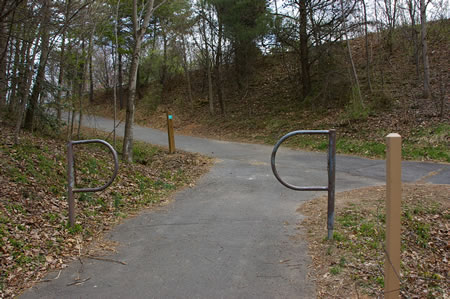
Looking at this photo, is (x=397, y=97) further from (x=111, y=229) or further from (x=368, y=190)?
(x=111, y=229)

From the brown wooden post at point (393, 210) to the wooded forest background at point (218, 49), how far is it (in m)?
6.11

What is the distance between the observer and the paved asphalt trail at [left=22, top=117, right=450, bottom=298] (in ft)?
11.3

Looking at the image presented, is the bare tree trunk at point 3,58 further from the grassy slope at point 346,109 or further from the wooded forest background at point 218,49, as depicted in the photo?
the grassy slope at point 346,109

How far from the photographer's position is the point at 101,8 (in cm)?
1066

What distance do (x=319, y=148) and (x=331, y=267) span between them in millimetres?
10480

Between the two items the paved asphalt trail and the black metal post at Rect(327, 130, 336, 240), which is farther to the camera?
the black metal post at Rect(327, 130, 336, 240)

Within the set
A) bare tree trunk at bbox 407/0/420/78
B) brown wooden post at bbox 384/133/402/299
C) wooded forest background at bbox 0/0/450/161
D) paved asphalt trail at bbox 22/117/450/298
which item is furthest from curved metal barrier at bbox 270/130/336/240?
bare tree trunk at bbox 407/0/420/78

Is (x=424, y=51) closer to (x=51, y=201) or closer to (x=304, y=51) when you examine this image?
(x=304, y=51)

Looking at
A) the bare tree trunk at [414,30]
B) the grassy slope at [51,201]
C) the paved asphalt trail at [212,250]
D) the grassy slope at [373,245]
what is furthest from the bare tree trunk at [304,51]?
the grassy slope at [373,245]

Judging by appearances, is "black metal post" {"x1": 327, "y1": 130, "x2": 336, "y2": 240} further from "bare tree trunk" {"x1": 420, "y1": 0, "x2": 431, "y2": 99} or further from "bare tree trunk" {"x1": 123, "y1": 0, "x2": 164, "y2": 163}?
"bare tree trunk" {"x1": 420, "y1": 0, "x2": 431, "y2": 99}

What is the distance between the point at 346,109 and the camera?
16.4 m

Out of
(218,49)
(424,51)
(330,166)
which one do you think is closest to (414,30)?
(424,51)

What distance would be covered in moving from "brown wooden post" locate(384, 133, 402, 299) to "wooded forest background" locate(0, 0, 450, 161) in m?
6.11

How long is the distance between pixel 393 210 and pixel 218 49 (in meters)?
20.3
